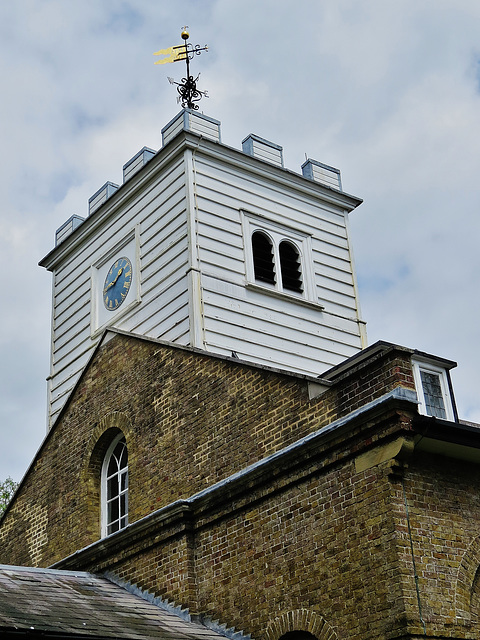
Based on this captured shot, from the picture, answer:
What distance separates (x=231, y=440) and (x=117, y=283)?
7537 millimetres

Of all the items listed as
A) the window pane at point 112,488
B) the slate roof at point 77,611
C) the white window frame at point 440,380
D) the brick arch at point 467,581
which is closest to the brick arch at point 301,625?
the slate roof at point 77,611

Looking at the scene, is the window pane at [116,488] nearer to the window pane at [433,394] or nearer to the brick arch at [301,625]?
the brick arch at [301,625]

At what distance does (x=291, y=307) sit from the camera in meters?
18.5

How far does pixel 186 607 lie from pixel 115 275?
8970 mm

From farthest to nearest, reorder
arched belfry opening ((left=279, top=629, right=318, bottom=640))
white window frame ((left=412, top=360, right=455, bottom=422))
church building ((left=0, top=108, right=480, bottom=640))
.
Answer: arched belfry opening ((left=279, top=629, right=318, bottom=640))
white window frame ((left=412, top=360, right=455, bottom=422))
church building ((left=0, top=108, right=480, bottom=640))

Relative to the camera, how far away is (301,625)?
35.4 ft

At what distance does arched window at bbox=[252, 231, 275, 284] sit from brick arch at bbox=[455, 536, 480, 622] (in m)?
8.90

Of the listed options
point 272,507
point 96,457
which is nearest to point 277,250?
point 96,457

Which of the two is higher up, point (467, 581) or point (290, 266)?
point (290, 266)

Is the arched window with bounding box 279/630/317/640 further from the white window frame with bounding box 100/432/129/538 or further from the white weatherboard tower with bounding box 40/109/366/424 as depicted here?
the white weatherboard tower with bounding box 40/109/366/424

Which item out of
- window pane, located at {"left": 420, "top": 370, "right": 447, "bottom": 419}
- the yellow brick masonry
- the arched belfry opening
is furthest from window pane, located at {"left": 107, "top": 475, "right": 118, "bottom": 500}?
window pane, located at {"left": 420, "top": 370, "right": 447, "bottom": 419}

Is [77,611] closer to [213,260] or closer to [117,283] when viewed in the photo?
[213,260]

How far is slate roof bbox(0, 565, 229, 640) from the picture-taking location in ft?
34.8

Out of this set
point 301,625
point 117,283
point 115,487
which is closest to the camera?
point 301,625
